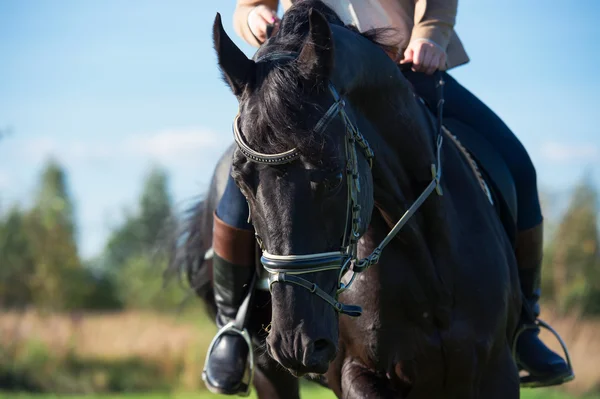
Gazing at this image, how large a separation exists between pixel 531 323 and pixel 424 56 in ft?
6.08

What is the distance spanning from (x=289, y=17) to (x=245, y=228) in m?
1.56

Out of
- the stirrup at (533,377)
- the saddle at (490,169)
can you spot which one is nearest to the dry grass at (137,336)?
the stirrup at (533,377)

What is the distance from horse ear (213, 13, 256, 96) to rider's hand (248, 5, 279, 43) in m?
1.29

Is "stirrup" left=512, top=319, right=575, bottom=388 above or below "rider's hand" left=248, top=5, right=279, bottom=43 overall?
below

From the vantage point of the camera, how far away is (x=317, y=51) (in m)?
3.48

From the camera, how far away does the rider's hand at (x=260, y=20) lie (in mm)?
4922

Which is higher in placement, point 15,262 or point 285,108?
point 285,108

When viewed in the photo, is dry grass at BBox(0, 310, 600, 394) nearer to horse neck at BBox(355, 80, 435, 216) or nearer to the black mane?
horse neck at BBox(355, 80, 435, 216)

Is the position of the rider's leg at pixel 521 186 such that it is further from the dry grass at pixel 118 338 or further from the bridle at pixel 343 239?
the dry grass at pixel 118 338

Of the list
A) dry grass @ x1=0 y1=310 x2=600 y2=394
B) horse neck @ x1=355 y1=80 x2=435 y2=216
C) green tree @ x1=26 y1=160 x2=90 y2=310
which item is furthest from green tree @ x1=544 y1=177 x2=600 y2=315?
green tree @ x1=26 y1=160 x2=90 y2=310

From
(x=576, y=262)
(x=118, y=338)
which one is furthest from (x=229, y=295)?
(x=576, y=262)

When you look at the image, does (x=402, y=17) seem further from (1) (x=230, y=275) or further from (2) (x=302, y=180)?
(2) (x=302, y=180)

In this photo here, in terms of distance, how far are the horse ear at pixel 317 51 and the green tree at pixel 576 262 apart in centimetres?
2439

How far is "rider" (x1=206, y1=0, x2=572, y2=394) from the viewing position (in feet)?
16.1
